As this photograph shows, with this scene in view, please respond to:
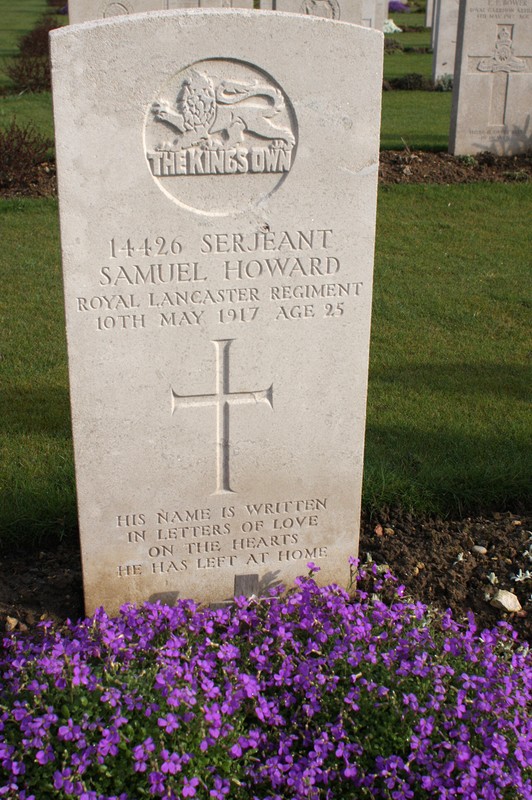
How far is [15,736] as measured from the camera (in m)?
2.79

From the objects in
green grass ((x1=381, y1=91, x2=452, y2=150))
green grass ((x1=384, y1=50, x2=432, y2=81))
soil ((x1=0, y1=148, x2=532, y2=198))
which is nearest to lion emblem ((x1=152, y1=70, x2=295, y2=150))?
soil ((x1=0, y1=148, x2=532, y2=198))

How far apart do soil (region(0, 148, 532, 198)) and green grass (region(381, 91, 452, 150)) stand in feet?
2.16

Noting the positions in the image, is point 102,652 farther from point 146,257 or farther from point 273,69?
point 273,69

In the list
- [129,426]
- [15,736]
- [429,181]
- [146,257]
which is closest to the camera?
[15,736]

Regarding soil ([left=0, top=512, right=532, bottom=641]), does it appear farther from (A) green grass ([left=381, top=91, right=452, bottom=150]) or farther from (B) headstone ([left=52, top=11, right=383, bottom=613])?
(A) green grass ([left=381, top=91, right=452, bottom=150])

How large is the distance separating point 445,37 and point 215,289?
16.6 meters

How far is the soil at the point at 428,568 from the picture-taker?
3.81 m

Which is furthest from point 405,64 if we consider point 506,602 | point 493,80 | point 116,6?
point 506,602

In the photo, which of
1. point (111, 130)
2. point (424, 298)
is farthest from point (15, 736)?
point (424, 298)

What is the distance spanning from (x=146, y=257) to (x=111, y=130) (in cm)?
44

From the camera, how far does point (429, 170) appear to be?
10984 mm

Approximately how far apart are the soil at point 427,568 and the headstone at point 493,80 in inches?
325

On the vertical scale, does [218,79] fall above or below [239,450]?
above

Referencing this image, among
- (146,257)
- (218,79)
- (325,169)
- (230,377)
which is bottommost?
(230,377)
